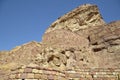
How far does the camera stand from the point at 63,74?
25.3ft

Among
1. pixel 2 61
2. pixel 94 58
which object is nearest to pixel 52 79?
pixel 94 58

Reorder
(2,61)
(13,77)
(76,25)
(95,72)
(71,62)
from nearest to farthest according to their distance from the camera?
(13,77), (95,72), (71,62), (2,61), (76,25)

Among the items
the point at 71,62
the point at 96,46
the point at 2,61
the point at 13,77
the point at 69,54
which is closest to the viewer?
the point at 13,77

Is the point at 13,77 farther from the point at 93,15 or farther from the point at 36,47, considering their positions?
the point at 93,15

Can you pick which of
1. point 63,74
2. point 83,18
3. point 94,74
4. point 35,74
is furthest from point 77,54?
point 83,18

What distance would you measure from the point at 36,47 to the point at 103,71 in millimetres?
13724

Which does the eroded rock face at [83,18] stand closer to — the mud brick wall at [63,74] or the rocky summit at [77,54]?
the rocky summit at [77,54]

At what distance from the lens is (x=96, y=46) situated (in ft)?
59.0

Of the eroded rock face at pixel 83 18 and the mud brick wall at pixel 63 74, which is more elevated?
the eroded rock face at pixel 83 18

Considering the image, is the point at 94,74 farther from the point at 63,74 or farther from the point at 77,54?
the point at 77,54

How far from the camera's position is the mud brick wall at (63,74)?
6.74m

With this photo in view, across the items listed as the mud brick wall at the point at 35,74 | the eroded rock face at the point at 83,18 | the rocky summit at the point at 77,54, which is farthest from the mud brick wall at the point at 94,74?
the eroded rock face at the point at 83,18

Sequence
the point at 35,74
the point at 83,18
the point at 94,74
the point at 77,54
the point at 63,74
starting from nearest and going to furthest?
the point at 35,74, the point at 63,74, the point at 94,74, the point at 77,54, the point at 83,18

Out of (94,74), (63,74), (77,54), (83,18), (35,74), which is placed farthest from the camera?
(83,18)
